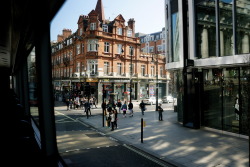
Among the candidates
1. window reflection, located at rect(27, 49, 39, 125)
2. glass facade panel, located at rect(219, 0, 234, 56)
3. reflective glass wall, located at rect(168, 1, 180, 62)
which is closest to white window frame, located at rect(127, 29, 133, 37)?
reflective glass wall, located at rect(168, 1, 180, 62)

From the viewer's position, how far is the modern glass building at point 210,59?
1005cm

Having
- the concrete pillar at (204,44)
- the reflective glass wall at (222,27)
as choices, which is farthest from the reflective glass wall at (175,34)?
the concrete pillar at (204,44)

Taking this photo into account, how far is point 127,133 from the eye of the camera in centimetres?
1122

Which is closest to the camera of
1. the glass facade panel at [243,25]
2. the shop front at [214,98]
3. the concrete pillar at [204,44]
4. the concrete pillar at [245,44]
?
the glass facade panel at [243,25]

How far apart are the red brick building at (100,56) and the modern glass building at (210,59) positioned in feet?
49.1

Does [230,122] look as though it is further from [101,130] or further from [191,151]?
[101,130]

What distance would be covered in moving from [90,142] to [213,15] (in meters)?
10.4

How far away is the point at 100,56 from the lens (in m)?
30.5

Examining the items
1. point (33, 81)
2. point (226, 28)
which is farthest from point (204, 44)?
point (33, 81)

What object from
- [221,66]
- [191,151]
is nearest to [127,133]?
[191,151]

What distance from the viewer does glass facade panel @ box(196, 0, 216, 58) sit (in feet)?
37.8

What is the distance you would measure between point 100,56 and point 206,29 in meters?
20.8

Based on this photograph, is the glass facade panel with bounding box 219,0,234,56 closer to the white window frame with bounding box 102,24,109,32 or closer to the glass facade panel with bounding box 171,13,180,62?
the glass facade panel with bounding box 171,13,180,62

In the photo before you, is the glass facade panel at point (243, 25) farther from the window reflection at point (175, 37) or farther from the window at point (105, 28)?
the window at point (105, 28)
